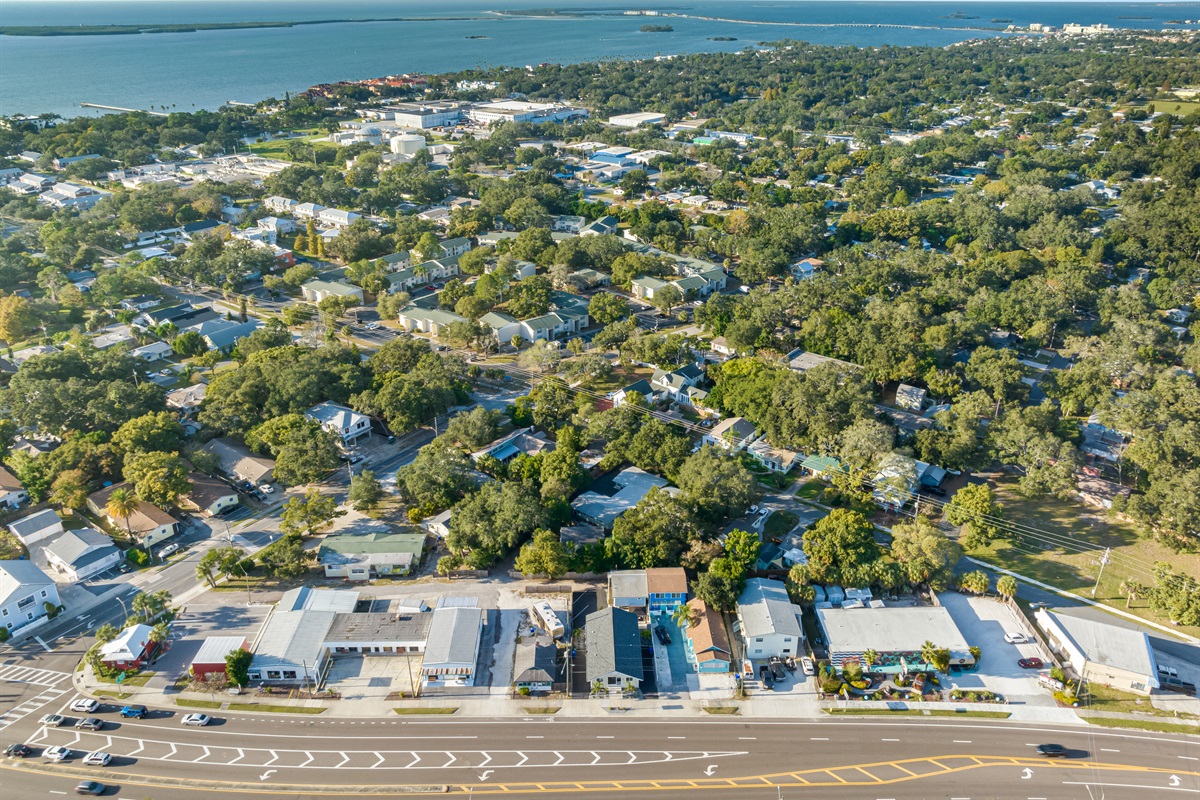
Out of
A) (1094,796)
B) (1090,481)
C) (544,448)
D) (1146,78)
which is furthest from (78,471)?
(1146,78)

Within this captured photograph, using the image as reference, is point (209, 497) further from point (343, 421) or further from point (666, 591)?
point (666, 591)

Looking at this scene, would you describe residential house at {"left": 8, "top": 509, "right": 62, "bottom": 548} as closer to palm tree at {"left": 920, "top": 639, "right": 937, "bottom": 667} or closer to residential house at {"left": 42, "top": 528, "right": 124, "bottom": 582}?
residential house at {"left": 42, "top": 528, "right": 124, "bottom": 582}

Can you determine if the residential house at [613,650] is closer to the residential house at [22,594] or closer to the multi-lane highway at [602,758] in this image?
the multi-lane highway at [602,758]

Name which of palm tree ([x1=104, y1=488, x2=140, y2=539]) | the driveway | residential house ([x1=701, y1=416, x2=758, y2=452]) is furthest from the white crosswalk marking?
the driveway

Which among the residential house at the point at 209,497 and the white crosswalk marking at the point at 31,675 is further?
the residential house at the point at 209,497

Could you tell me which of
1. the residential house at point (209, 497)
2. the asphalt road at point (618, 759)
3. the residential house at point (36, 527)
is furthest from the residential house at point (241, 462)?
the asphalt road at point (618, 759)

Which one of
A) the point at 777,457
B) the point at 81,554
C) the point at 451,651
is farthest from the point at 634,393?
the point at 81,554
